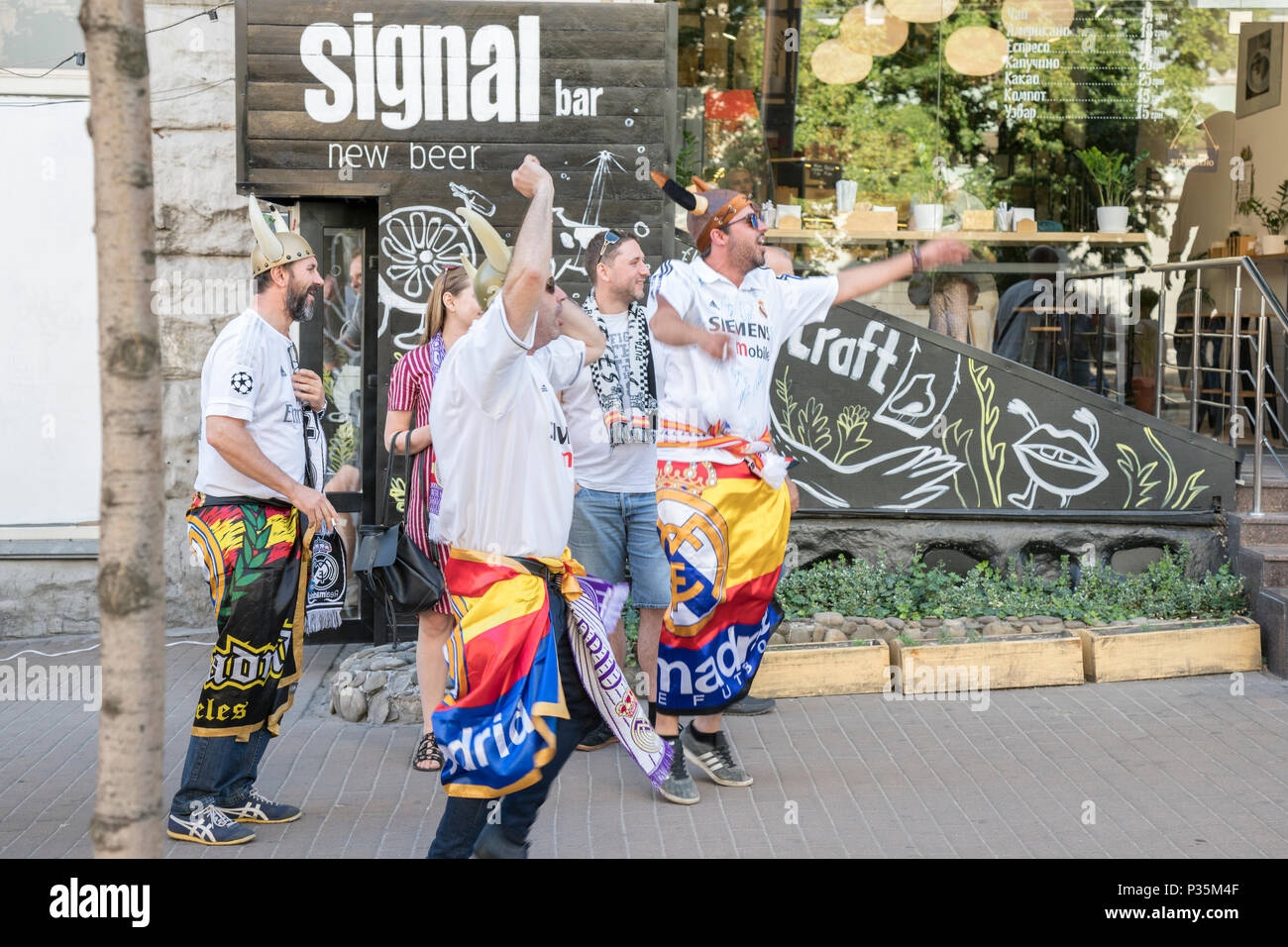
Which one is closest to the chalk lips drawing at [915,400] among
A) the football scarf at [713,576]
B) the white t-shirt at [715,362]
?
the white t-shirt at [715,362]

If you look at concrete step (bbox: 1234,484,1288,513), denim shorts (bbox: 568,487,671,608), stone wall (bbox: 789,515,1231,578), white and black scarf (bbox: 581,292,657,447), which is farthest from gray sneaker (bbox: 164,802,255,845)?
concrete step (bbox: 1234,484,1288,513)

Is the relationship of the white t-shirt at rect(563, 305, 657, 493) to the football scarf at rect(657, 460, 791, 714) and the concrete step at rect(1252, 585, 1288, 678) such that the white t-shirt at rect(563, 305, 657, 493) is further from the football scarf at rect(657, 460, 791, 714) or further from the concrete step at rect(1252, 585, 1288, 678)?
the concrete step at rect(1252, 585, 1288, 678)

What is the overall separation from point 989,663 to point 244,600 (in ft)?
12.6

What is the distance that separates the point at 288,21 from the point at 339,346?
1.81 m

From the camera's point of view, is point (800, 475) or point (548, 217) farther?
point (800, 475)

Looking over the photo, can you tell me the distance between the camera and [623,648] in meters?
6.52

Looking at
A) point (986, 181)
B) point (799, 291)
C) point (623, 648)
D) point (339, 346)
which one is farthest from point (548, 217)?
point (986, 181)

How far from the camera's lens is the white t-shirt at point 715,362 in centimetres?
546

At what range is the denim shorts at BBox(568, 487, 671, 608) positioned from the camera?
616 centimetres

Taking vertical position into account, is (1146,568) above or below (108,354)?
below

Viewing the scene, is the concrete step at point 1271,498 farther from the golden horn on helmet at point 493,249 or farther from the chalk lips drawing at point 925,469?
the golden horn on helmet at point 493,249

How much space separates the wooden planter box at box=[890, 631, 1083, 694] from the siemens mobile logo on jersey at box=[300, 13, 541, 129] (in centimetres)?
366

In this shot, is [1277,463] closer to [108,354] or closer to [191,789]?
[191,789]

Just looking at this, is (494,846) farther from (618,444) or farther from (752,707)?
(752,707)
